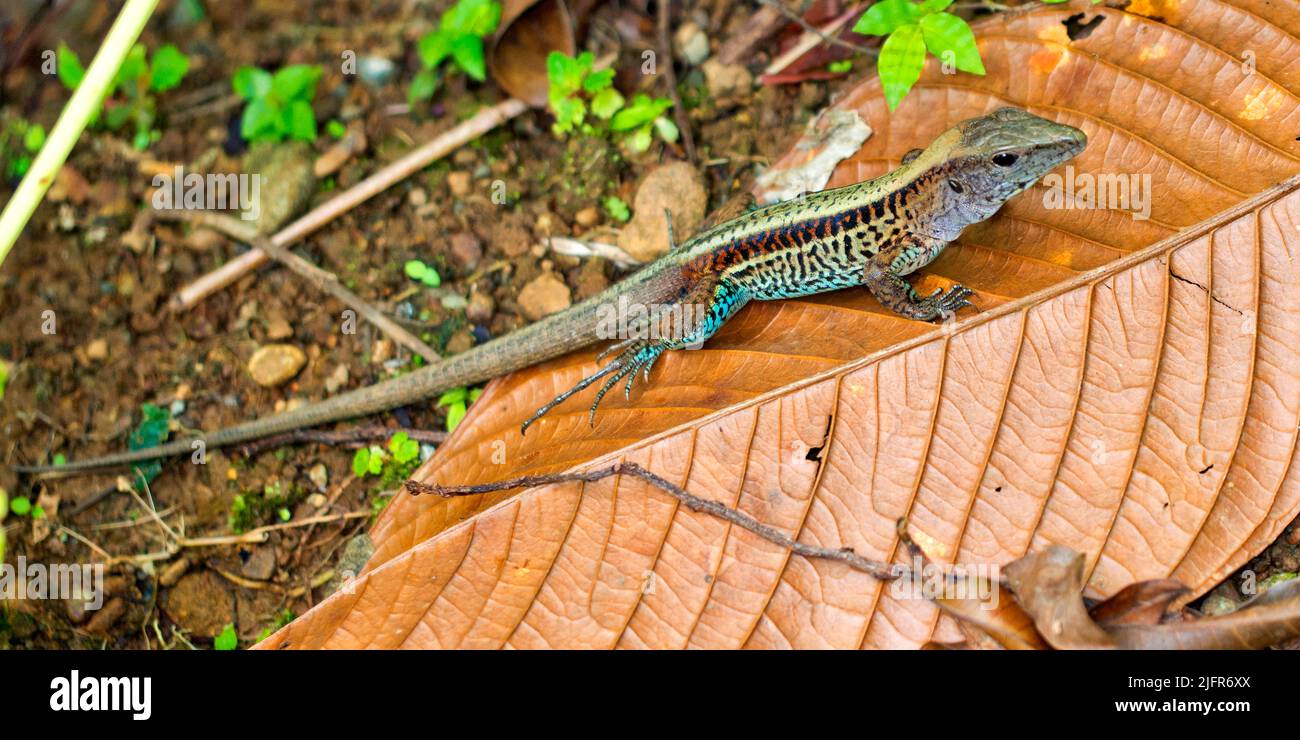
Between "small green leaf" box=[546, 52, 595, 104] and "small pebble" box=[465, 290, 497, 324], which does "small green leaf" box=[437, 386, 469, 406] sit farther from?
"small green leaf" box=[546, 52, 595, 104]

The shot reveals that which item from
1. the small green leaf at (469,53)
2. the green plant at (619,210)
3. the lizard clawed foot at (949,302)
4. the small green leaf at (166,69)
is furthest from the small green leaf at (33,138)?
the lizard clawed foot at (949,302)

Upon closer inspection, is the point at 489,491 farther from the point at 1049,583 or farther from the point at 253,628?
the point at 1049,583

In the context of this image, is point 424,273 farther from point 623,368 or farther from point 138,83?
point 138,83

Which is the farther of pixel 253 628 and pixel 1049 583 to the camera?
pixel 253 628

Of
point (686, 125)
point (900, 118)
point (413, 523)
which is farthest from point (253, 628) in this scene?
point (900, 118)

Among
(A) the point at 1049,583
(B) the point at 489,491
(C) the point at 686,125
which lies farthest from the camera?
(C) the point at 686,125

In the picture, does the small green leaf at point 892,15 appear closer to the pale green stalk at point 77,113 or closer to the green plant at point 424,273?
the green plant at point 424,273
